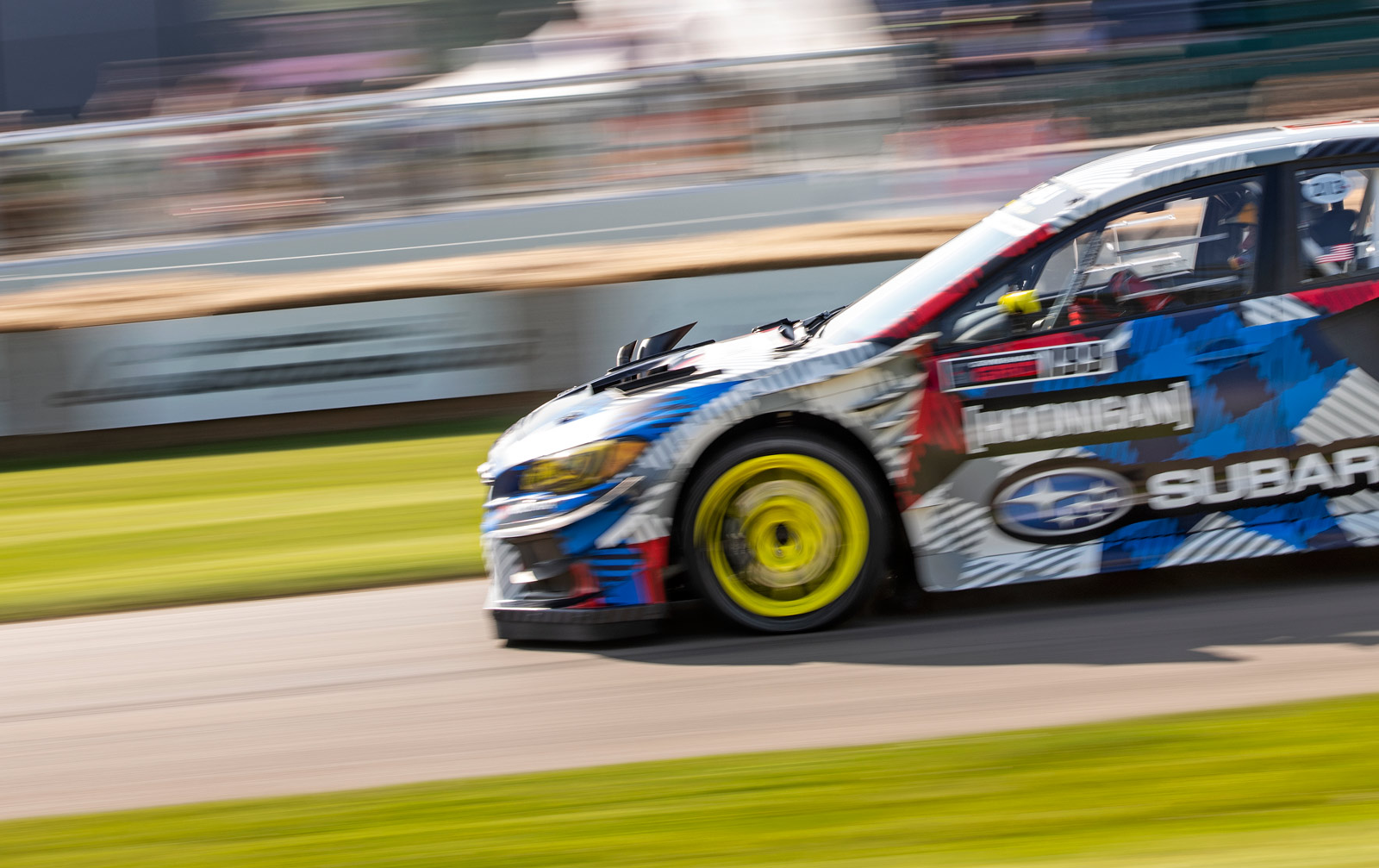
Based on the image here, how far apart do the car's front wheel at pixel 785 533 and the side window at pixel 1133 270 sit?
0.59 meters

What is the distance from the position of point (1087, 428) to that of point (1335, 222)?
107 cm

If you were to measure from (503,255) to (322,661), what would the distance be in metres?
6.05

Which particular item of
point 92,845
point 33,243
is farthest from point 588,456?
point 33,243

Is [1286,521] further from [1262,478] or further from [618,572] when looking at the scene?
[618,572]

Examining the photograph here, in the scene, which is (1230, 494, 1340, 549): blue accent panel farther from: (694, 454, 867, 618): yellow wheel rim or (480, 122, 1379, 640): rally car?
(694, 454, 867, 618): yellow wheel rim

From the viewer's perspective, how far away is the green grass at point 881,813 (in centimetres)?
306

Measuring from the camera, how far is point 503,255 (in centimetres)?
1066

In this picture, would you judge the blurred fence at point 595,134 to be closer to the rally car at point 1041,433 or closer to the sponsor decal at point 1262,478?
the rally car at point 1041,433

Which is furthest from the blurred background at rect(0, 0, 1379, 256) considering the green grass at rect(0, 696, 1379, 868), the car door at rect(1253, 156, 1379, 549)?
the green grass at rect(0, 696, 1379, 868)

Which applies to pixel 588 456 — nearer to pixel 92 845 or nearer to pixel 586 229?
pixel 92 845

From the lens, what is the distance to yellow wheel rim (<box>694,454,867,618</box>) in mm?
4609

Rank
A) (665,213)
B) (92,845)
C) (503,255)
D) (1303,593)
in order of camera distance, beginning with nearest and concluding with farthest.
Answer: (92,845), (1303,593), (503,255), (665,213)

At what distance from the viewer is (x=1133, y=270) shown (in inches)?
182

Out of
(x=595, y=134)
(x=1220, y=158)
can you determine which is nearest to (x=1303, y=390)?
(x=1220, y=158)
